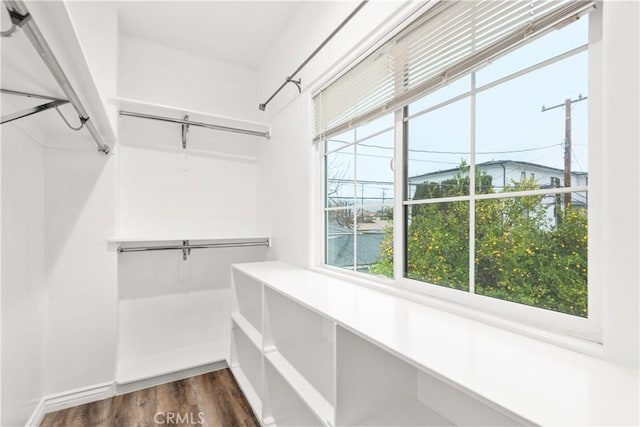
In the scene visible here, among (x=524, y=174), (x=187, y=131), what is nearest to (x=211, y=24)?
(x=187, y=131)

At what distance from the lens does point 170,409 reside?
1.94 meters

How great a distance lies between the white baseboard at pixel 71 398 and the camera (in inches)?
73.1

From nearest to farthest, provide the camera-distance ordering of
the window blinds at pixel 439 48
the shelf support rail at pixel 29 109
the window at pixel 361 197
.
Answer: the window blinds at pixel 439 48
the shelf support rail at pixel 29 109
the window at pixel 361 197

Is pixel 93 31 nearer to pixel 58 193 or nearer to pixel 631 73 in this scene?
pixel 58 193

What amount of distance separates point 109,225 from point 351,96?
1813 millimetres

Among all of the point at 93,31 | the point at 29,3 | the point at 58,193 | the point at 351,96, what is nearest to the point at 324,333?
the point at 351,96

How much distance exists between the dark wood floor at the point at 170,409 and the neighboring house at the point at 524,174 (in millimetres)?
1830

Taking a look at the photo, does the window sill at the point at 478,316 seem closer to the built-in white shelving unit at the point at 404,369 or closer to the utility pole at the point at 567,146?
the built-in white shelving unit at the point at 404,369

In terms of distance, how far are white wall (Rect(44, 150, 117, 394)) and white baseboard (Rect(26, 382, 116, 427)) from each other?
0.11 feet

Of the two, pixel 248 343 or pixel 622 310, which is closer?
pixel 622 310

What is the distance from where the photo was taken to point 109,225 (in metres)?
2.09

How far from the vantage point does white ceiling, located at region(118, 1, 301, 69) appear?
7.00ft

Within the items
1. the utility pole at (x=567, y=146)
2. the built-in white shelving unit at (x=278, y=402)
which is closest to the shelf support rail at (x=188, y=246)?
the built-in white shelving unit at (x=278, y=402)

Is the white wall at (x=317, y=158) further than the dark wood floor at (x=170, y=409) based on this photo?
No
